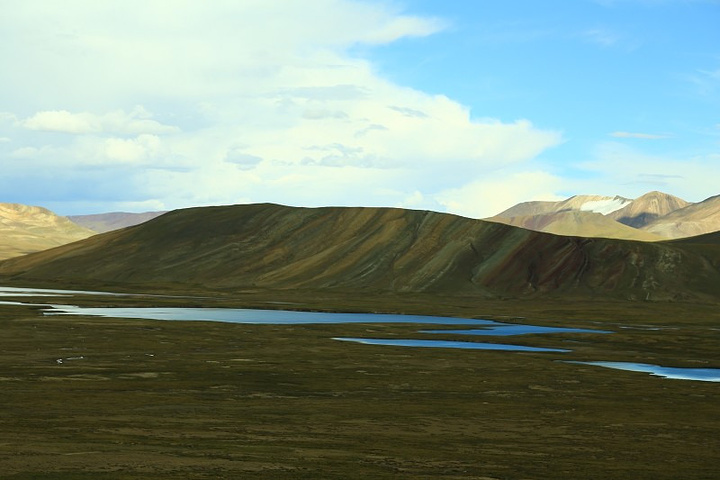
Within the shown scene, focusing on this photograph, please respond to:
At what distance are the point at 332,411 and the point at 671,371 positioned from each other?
A: 29324 millimetres

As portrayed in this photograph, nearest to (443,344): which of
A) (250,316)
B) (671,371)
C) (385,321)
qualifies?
(671,371)

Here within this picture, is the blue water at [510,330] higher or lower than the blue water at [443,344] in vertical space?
higher

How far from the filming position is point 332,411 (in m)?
38.2

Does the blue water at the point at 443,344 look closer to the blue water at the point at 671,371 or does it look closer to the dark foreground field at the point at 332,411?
the dark foreground field at the point at 332,411

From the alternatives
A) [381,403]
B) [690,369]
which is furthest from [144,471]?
[690,369]

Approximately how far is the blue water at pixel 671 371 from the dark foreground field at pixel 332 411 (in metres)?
2.29

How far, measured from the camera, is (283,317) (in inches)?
4368

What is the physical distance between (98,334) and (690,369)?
40.9 m

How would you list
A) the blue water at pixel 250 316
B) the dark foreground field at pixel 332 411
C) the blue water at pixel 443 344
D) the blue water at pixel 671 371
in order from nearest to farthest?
the dark foreground field at pixel 332 411 < the blue water at pixel 671 371 < the blue water at pixel 443 344 < the blue water at pixel 250 316

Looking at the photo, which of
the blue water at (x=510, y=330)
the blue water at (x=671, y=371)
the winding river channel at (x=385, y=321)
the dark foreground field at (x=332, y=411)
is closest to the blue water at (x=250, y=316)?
the winding river channel at (x=385, y=321)

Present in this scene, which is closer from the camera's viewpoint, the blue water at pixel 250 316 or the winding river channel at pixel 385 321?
the winding river channel at pixel 385 321

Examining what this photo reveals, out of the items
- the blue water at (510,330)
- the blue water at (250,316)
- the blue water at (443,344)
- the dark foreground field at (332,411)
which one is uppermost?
the blue water at (250,316)

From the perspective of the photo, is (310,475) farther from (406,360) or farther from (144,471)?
(406,360)

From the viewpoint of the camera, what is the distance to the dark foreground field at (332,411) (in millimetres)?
27078
